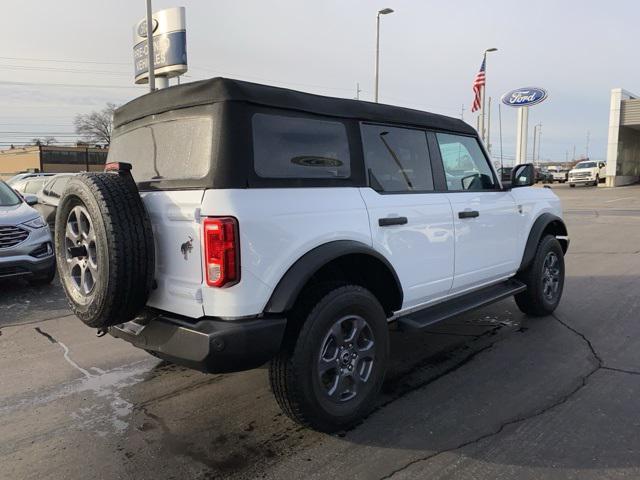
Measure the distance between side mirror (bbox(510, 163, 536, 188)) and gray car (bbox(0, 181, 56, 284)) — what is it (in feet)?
19.1

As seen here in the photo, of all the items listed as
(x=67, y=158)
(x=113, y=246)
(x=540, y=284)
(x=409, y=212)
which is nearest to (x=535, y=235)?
(x=540, y=284)

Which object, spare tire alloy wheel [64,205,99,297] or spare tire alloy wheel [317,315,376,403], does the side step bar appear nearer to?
spare tire alloy wheel [317,315,376,403]

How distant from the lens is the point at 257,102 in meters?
2.82

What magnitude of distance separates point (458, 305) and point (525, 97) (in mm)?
32220

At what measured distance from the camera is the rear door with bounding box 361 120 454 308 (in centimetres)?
340

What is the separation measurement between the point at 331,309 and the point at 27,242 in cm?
524

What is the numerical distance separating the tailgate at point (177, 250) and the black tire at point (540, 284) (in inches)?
142

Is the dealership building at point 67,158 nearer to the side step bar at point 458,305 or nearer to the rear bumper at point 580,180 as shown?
the rear bumper at point 580,180

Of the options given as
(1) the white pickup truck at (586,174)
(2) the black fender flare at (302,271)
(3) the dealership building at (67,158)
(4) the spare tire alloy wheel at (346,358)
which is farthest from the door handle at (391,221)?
(3) the dealership building at (67,158)

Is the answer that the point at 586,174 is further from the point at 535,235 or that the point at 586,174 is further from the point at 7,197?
the point at 7,197

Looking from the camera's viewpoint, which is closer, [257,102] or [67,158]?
[257,102]

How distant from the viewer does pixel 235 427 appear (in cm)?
314

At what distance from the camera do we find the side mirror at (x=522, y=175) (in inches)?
190

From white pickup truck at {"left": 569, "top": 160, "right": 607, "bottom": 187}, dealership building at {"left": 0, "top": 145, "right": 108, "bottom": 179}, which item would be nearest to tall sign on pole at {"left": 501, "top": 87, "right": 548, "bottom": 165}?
white pickup truck at {"left": 569, "top": 160, "right": 607, "bottom": 187}
